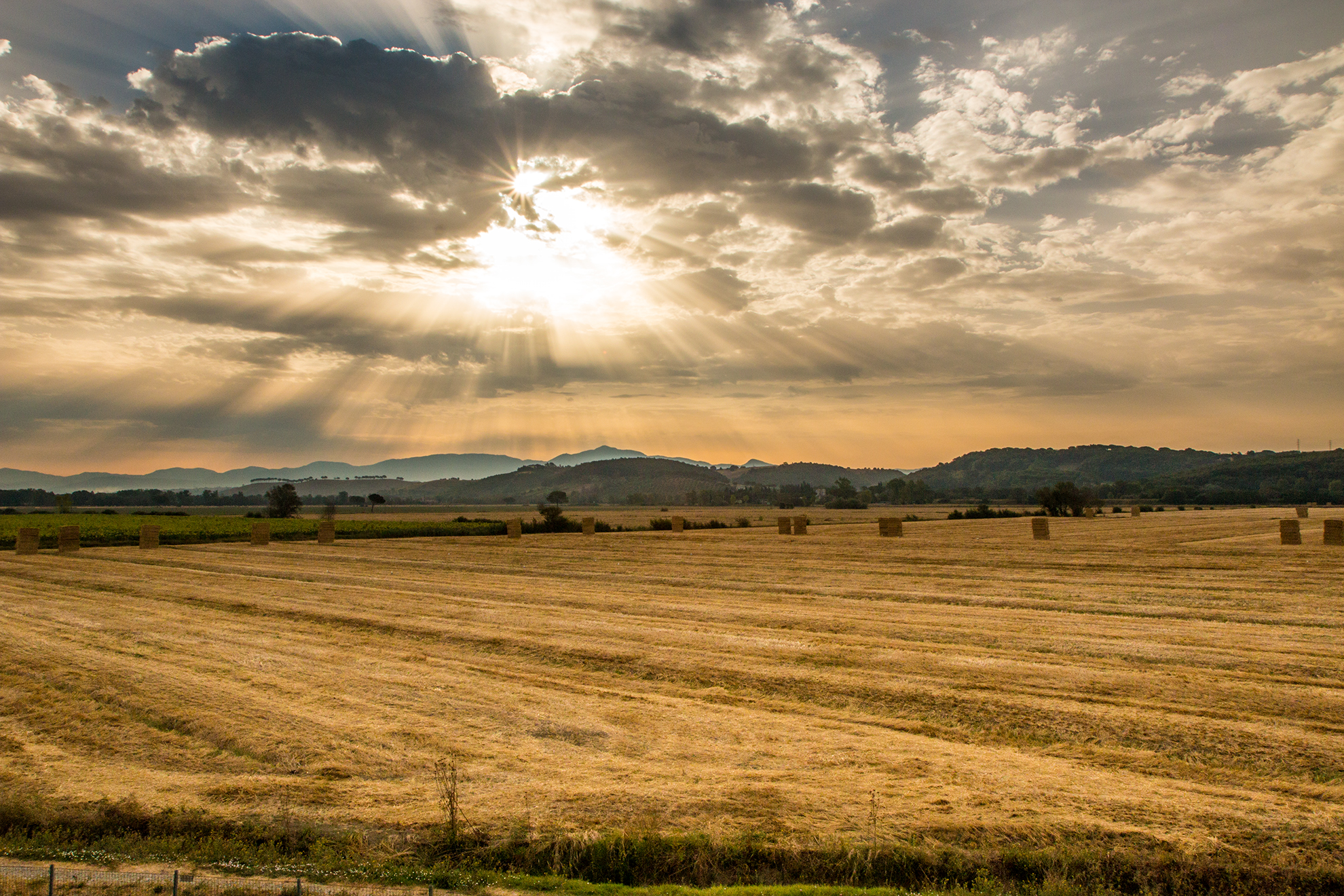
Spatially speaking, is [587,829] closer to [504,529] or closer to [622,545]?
[622,545]

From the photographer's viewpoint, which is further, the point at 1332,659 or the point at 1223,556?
the point at 1223,556

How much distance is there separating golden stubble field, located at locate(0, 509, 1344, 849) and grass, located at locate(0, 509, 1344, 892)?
55mm

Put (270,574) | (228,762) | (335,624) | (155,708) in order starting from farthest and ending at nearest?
(270,574) < (335,624) < (155,708) < (228,762)

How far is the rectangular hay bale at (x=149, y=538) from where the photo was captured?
40.8m

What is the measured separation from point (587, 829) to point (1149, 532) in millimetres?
45585

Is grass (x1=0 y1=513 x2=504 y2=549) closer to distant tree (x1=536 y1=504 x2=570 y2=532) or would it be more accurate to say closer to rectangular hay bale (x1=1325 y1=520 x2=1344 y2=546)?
distant tree (x1=536 y1=504 x2=570 y2=532)

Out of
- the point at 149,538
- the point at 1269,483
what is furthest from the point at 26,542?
the point at 1269,483

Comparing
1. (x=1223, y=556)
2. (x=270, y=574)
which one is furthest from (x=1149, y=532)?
(x=270, y=574)

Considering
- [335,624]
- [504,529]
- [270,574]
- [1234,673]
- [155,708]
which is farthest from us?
[504,529]

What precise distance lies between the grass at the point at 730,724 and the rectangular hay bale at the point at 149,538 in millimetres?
21967

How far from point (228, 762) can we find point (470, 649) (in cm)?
605

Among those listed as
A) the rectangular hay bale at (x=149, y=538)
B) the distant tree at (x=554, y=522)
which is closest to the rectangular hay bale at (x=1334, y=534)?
the distant tree at (x=554, y=522)

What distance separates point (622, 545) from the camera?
43906 mm

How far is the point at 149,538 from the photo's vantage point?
134 feet
